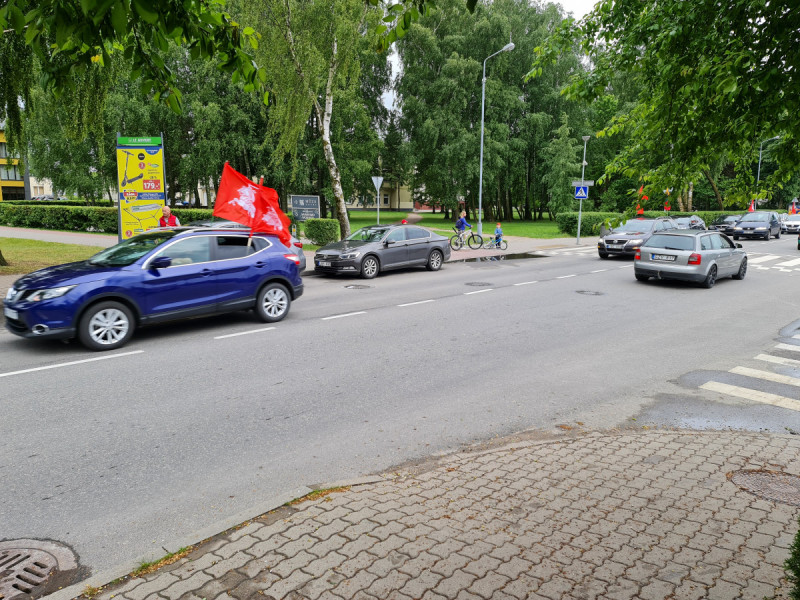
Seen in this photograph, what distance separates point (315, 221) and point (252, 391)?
1778 cm

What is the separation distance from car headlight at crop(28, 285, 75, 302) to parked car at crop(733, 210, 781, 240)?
126 feet

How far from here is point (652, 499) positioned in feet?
13.6

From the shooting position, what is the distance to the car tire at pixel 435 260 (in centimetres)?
1933

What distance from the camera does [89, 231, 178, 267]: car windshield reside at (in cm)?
902

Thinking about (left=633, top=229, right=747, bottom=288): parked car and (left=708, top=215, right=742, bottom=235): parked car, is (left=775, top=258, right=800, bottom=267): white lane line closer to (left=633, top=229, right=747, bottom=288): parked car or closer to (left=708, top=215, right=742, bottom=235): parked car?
(left=633, top=229, right=747, bottom=288): parked car

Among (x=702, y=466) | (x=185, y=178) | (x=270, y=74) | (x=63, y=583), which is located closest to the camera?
(x=63, y=583)

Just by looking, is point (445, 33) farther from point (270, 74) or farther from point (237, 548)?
point (237, 548)

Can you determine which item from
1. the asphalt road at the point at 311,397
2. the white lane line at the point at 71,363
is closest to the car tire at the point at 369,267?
the asphalt road at the point at 311,397

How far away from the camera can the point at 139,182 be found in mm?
16953

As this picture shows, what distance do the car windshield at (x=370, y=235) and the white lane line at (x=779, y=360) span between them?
36.9ft

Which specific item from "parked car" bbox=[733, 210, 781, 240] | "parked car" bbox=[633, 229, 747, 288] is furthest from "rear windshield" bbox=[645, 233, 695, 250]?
"parked car" bbox=[733, 210, 781, 240]

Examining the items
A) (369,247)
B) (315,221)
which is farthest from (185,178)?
(369,247)

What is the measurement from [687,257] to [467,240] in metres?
12.8

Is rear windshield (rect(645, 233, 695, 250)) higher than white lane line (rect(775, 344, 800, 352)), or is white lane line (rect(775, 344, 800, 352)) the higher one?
rear windshield (rect(645, 233, 695, 250))
